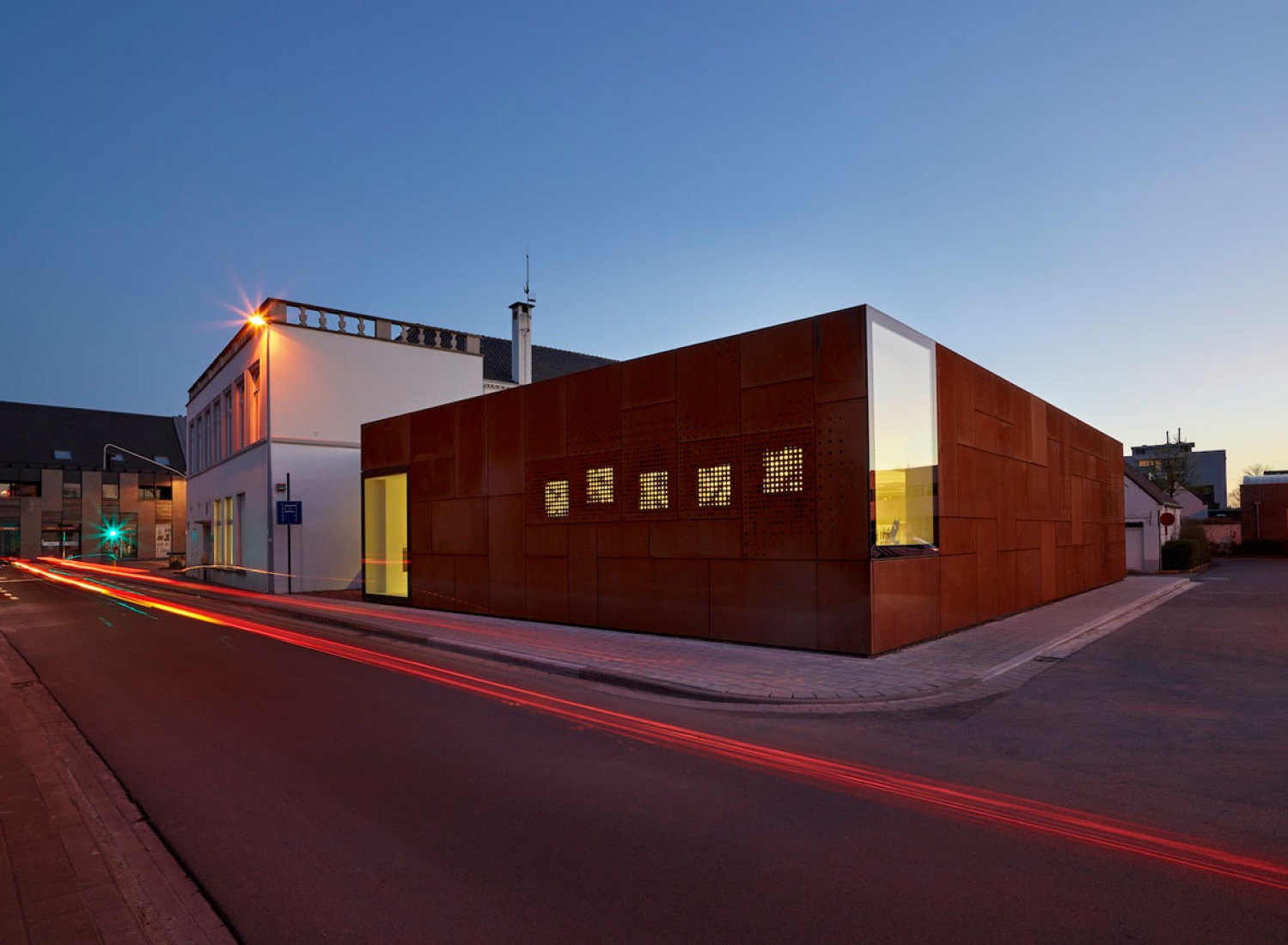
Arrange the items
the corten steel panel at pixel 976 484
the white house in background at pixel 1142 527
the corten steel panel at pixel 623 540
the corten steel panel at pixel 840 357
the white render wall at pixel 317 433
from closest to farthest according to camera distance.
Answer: the corten steel panel at pixel 840 357
the corten steel panel at pixel 976 484
the corten steel panel at pixel 623 540
the white render wall at pixel 317 433
the white house in background at pixel 1142 527

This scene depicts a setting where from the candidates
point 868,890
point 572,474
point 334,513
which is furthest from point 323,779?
point 334,513

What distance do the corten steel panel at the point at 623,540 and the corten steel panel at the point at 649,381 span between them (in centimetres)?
211

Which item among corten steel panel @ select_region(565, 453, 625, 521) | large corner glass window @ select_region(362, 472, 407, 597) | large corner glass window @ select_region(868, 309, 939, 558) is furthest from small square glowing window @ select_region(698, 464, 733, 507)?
large corner glass window @ select_region(362, 472, 407, 597)

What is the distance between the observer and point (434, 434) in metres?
18.4

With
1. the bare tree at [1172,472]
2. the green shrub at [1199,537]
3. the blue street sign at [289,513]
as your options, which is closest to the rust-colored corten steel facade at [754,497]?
the blue street sign at [289,513]

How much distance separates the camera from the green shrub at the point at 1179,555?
35094mm

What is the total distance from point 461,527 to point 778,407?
29.1 ft

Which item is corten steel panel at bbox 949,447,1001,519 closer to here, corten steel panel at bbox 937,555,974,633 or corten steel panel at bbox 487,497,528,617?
corten steel panel at bbox 937,555,974,633

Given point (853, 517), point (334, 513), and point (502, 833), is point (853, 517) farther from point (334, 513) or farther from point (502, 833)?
point (334, 513)

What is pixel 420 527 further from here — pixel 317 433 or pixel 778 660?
pixel 778 660

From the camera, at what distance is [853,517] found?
34.3 feet

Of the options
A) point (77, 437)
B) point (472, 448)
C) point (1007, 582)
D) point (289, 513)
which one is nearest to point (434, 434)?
point (472, 448)

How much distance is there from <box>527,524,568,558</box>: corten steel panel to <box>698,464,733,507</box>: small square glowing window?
11.1ft

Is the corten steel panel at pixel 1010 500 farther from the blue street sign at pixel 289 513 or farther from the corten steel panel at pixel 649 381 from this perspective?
the blue street sign at pixel 289 513
